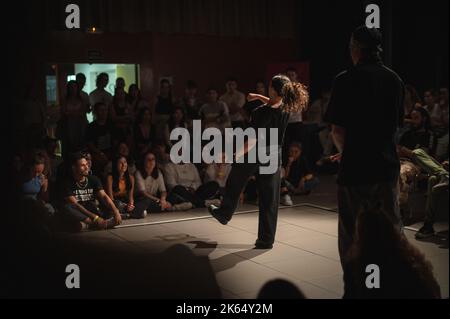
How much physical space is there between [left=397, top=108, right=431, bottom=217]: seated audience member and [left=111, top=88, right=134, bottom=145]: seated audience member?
3539 mm

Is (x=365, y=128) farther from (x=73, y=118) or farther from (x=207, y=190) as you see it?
(x=73, y=118)

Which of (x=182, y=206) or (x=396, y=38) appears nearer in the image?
(x=182, y=206)

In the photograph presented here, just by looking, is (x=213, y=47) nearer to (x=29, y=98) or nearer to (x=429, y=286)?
(x=29, y=98)

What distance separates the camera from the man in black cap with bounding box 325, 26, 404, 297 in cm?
324

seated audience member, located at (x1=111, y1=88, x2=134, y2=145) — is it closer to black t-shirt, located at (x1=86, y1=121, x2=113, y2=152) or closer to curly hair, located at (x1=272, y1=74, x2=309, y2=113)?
black t-shirt, located at (x1=86, y1=121, x2=113, y2=152)

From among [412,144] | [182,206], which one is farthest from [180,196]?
[412,144]

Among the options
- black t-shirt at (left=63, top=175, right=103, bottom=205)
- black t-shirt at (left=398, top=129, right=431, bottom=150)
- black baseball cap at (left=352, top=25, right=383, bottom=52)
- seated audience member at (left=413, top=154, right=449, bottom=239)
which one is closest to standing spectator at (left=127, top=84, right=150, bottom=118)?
black t-shirt at (left=63, top=175, right=103, bottom=205)

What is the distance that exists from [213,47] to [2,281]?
7195 mm

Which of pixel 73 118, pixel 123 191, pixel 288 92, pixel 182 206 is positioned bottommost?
pixel 182 206

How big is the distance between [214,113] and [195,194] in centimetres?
171

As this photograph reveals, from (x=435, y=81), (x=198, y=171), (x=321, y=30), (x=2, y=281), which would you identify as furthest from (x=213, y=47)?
(x=2, y=281)

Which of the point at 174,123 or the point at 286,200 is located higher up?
the point at 174,123

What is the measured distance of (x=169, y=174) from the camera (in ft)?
23.8

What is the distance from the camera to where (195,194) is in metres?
7.18
